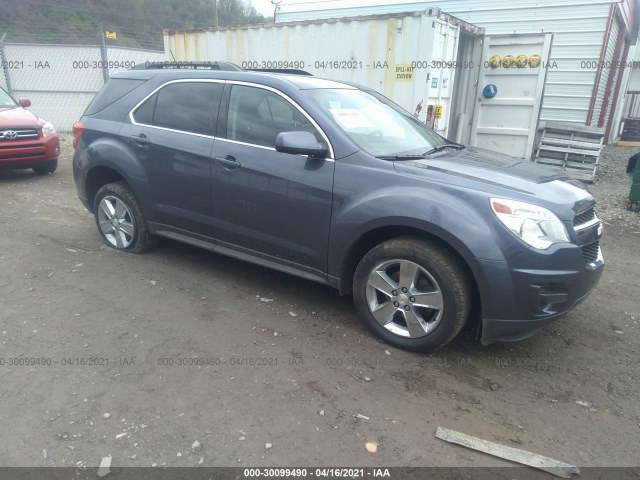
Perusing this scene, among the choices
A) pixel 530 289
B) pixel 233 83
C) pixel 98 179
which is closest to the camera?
pixel 530 289

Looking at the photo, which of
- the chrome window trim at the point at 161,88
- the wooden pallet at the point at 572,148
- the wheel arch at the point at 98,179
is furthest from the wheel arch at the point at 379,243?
the wooden pallet at the point at 572,148

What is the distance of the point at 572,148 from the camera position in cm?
865

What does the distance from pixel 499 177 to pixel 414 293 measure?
95 cm

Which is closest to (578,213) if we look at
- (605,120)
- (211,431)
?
(211,431)

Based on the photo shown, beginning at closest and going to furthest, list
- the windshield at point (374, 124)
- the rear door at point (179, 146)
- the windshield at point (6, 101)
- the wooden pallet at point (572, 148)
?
the windshield at point (374, 124)
the rear door at point (179, 146)
the windshield at point (6, 101)
the wooden pallet at point (572, 148)

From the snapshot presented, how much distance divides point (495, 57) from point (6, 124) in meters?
8.27

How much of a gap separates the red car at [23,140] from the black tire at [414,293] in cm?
680

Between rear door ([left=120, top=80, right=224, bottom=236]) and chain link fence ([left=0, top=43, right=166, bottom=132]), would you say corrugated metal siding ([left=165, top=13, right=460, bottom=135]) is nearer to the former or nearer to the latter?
rear door ([left=120, top=80, right=224, bottom=236])

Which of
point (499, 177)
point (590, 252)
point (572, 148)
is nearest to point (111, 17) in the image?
point (572, 148)

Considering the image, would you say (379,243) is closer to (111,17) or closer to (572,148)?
(572,148)

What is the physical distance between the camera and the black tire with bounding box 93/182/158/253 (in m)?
4.56

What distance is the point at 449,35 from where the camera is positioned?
7379 millimetres

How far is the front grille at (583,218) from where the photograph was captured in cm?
296

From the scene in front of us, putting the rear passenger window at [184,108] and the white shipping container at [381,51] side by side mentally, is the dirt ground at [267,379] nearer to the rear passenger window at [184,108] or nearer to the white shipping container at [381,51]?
the rear passenger window at [184,108]
